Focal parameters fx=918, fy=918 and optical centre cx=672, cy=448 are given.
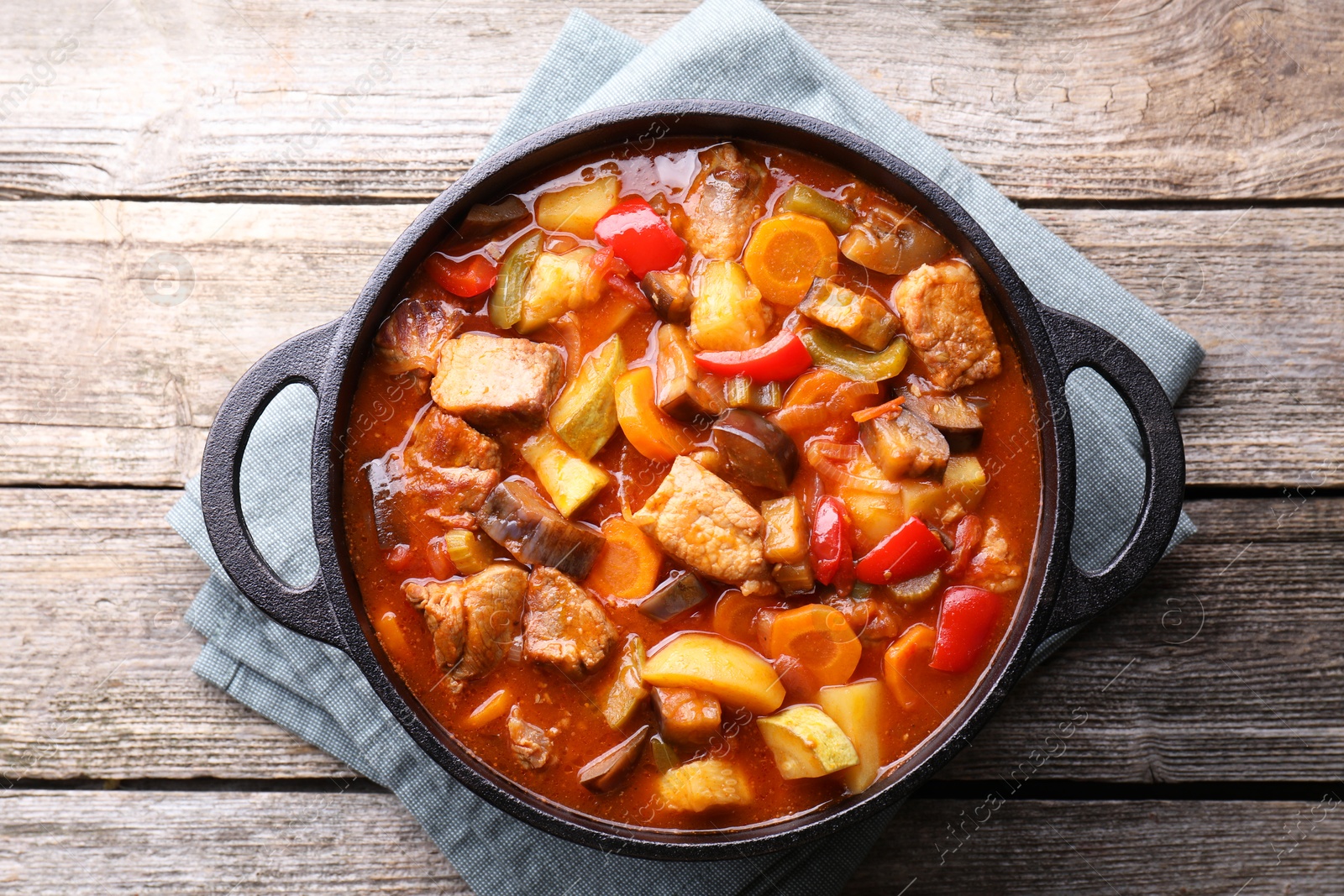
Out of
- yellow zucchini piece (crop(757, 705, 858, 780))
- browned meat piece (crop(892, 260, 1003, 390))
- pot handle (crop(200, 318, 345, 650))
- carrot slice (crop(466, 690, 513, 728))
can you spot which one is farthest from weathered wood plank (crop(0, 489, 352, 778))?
browned meat piece (crop(892, 260, 1003, 390))

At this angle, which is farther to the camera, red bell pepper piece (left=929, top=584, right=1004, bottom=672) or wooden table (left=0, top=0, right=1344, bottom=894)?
wooden table (left=0, top=0, right=1344, bottom=894)

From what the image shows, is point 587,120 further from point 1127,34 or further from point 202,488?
point 1127,34

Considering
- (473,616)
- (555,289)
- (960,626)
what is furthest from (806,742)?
(555,289)

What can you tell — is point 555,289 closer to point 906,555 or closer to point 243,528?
point 243,528

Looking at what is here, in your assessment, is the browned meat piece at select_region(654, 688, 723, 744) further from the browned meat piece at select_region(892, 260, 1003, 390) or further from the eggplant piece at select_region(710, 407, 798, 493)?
the browned meat piece at select_region(892, 260, 1003, 390)

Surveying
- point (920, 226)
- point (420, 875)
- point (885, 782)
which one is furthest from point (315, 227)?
point (885, 782)

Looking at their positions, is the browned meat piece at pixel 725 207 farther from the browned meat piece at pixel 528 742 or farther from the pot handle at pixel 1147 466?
the browned meat piece at pixel 528 742
